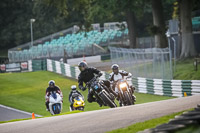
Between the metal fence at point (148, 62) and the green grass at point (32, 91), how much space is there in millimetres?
1399

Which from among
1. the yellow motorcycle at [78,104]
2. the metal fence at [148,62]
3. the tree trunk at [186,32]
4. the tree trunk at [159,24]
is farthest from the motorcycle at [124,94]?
the tree trunk at [159,24]

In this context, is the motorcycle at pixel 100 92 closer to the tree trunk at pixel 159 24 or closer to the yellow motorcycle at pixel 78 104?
the yellow motorcycle at pixel 78 104

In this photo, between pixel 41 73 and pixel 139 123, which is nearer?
pixel 139 123

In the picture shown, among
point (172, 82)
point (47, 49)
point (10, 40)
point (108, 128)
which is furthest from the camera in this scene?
point (10, 40)

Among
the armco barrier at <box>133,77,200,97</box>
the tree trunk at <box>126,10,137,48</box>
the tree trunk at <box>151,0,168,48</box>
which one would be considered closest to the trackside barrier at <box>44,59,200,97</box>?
the armco barrier at <box>133,77,200,97</box>

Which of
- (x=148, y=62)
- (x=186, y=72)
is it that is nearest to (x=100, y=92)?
(x=148, y=62)

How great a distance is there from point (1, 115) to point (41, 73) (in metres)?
18.2

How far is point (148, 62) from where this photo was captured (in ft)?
92.1

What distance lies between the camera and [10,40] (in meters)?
73.9

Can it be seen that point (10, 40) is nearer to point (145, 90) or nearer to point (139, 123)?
point (145, 90)

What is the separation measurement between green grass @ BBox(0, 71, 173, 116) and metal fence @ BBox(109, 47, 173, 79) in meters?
1.40

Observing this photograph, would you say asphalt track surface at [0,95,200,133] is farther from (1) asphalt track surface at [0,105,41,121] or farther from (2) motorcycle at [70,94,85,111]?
(1) asphalt track surface at [0,105,41,121]

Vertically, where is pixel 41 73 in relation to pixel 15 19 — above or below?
below

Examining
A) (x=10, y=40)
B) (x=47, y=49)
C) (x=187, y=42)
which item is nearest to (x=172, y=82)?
(x=187, y=42)
